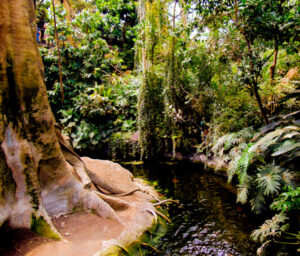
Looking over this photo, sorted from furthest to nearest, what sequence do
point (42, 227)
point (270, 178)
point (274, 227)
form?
point (270, 178), point (274, 227), point (42, 227)

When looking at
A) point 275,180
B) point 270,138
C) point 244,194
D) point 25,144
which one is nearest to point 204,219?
point 244,194

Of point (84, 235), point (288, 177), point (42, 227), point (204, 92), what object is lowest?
point (84, 235)

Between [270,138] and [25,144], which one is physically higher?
Answer: [25,144]

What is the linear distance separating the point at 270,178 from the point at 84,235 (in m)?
3.08

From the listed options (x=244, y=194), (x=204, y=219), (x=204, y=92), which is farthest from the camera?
(x=204, y=92)

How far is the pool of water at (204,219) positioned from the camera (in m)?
3.36

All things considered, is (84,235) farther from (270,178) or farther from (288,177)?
(288,177)

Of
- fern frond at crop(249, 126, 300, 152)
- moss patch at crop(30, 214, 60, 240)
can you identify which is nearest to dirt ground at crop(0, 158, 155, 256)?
moss patch at crop(30, 214, 60, 240)

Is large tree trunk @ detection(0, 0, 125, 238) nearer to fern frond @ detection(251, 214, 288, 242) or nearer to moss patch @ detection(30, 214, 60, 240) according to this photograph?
moss patch @ detection(30, 214, 60, 240)

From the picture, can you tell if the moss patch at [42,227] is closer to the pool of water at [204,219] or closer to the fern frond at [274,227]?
the pool of water at [204,219]

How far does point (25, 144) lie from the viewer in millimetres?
2936

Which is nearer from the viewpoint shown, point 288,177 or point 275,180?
point 288,177

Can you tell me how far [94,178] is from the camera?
4.51m

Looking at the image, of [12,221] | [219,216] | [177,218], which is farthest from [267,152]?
[12,221]
